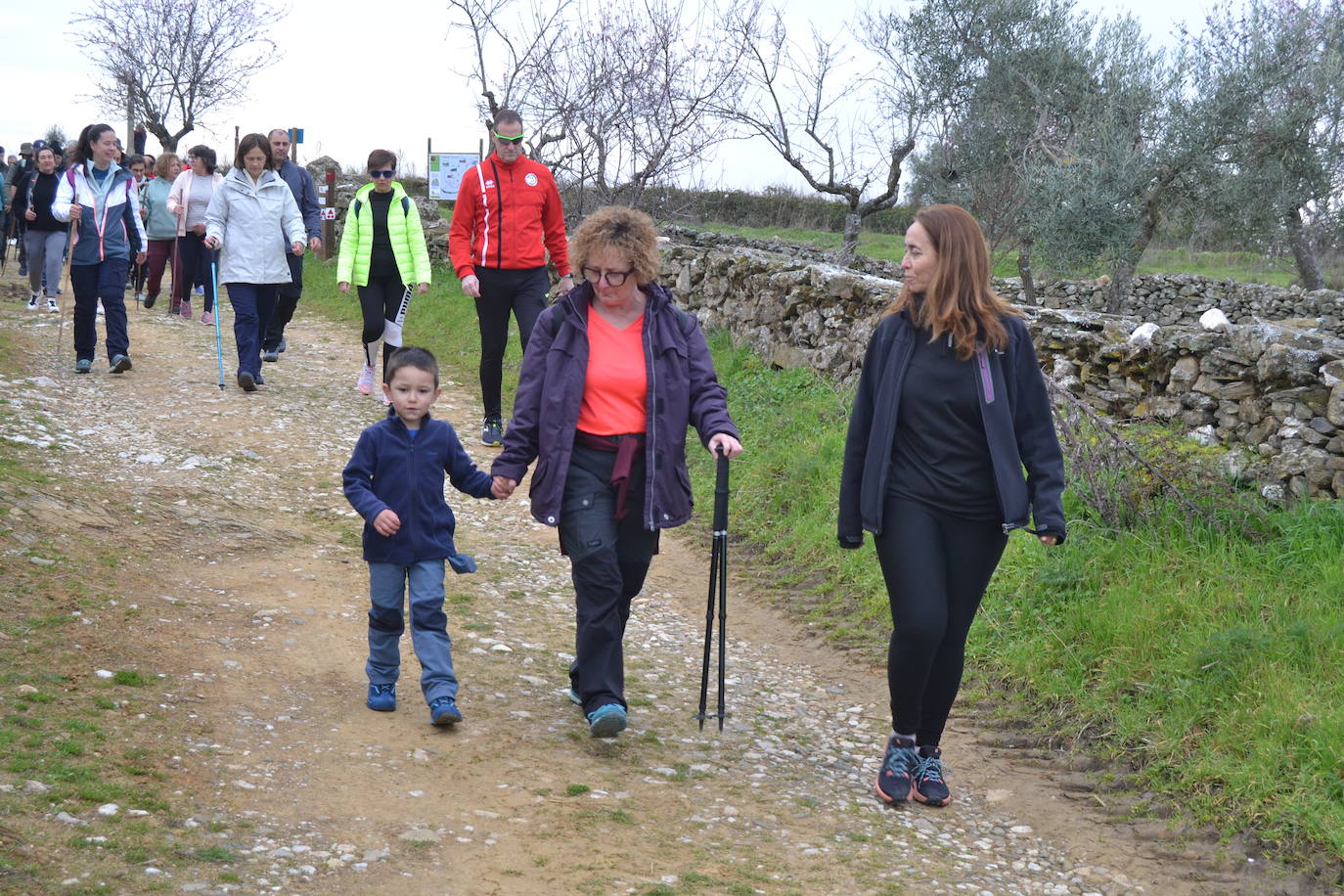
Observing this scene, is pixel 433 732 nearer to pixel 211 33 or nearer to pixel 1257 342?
pixel 1257 342

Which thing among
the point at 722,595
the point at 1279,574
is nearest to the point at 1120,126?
the point at 1279,574

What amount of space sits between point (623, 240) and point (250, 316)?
6.13m

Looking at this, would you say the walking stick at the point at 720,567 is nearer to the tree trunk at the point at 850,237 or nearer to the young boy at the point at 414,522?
the young boy at the point at 414,522

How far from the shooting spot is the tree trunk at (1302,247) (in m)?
19.2

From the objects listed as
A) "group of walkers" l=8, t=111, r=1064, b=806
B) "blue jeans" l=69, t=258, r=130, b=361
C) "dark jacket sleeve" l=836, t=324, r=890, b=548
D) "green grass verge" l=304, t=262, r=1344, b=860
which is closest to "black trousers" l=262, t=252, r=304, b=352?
"blue jeans" l=69, t=258, r=130, b=361

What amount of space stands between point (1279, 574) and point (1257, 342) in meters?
1.55

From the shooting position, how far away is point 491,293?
823cm

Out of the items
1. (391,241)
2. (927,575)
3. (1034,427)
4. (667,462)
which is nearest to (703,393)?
(667,462)

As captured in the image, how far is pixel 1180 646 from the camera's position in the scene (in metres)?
4.90

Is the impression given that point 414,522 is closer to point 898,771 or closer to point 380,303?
point 898,771

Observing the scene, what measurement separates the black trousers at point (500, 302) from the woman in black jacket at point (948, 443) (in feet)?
14.9

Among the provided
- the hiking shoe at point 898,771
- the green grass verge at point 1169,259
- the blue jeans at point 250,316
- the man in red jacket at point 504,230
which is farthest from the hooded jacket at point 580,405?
the green grass verge at point 1169,259

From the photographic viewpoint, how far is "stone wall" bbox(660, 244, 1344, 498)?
5.81 m

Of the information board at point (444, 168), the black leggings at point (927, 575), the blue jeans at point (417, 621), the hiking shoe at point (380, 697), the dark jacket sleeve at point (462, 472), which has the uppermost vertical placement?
the information board at point (444, 168)
